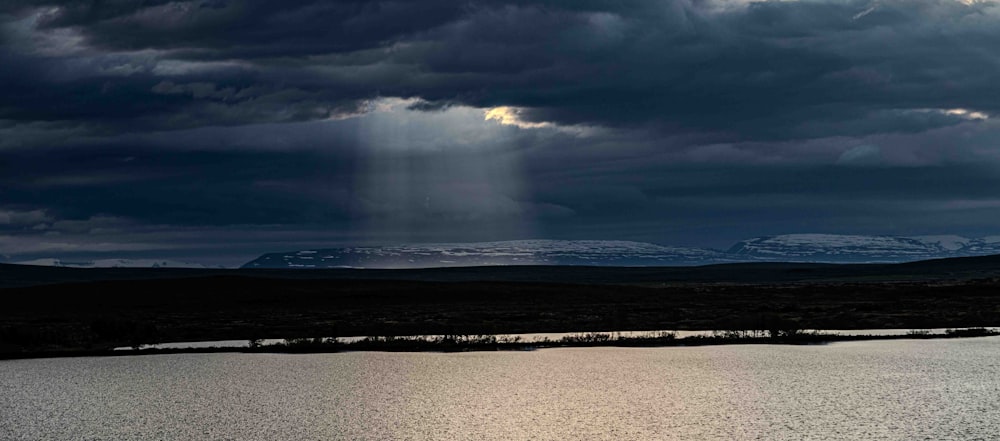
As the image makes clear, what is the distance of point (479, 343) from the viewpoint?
48750mm

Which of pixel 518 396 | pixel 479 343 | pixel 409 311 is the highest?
pixel 518 396

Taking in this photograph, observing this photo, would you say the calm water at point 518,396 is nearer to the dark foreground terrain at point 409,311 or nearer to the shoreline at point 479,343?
the shoreline at point 479,343

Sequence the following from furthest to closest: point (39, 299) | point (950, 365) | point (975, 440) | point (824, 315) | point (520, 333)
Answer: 1. point (39, 299)
2. point (824, 315)
3. point (520, 333)
4. point (950, 365)
5. point (975, 440)

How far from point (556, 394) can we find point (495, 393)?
5.78 feet

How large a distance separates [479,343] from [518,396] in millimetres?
19319

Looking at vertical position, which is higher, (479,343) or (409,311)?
(479,343)

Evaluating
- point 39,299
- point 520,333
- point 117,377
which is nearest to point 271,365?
point 117,377

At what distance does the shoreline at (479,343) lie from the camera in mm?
46625

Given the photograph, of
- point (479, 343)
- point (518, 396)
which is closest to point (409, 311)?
point (479, 343)

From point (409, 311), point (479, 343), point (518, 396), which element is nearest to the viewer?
point (518, 396)

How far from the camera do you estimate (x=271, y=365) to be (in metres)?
40.0

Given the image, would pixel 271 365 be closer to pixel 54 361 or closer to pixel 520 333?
pixel 54 361

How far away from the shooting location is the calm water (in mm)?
23750

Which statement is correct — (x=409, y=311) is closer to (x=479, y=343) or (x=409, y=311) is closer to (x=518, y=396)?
(x=479, y=343)
